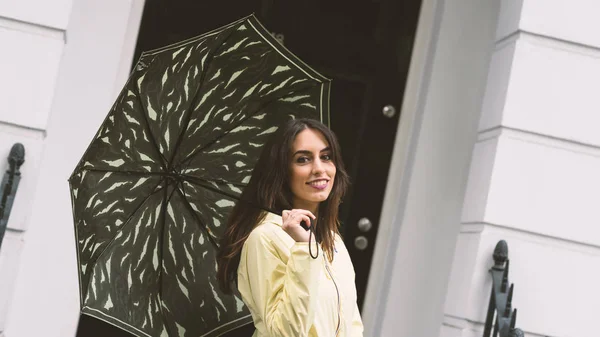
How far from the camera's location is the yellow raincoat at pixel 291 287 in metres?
2.55

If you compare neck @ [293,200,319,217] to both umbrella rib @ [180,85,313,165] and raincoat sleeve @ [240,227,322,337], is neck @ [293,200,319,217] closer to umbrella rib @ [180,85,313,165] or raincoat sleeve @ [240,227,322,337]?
raincoat sleeve @ [240,227,322,337]

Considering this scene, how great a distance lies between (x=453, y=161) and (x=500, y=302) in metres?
0.88

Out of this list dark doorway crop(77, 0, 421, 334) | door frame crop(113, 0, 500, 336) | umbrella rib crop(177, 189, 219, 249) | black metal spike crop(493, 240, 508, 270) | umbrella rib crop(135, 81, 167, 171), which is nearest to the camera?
umbrella rib crop(135, 81, 167, 171)

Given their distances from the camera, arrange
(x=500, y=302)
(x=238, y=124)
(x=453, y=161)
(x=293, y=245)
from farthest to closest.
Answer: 1. (x=453, y=161)
2. (x=500, y=302)
3. (x=238, y=124)
4. (x=293, y=245)

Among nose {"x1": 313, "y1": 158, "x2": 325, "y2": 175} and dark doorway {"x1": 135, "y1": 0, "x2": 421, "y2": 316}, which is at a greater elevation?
dark doorway {"x1": 135, "y1": 0, "x2": 421, "y2": 316}

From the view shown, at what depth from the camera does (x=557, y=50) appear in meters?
3.98

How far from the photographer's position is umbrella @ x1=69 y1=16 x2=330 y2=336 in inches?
110

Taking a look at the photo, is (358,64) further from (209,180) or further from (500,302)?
(209,180)

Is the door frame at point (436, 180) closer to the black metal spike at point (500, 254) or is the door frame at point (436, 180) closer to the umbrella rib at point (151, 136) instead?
the black metal spike at point (500, 254)

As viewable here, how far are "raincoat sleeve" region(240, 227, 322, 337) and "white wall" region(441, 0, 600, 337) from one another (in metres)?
1.49

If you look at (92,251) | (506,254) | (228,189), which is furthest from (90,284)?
(506,254)

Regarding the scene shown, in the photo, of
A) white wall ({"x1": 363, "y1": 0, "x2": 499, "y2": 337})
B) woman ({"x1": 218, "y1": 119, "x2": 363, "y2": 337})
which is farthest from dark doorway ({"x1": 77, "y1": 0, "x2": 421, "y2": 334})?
woman ({"x1": 218, "y1": 119, "x2": 363, "y2": 337})

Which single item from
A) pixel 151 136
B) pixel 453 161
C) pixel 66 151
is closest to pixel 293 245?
pixel 151 136

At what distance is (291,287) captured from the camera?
2561 mm
